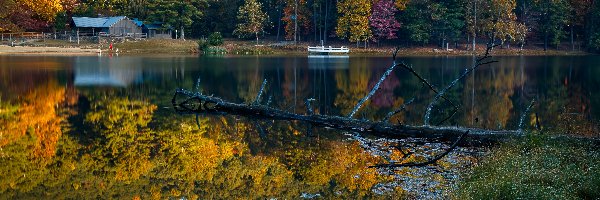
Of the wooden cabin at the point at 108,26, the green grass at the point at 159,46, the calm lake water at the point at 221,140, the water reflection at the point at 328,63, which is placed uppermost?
the wooden cabin at the point at 108,26

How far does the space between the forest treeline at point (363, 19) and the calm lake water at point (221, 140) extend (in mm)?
46456

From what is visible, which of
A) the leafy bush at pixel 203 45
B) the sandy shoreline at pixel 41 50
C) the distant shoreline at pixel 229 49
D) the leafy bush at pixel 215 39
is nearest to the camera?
the sandy shoreline at pixel 41 50

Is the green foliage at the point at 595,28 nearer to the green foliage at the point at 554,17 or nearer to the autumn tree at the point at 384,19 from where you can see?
the green foliage at the point at 554,17

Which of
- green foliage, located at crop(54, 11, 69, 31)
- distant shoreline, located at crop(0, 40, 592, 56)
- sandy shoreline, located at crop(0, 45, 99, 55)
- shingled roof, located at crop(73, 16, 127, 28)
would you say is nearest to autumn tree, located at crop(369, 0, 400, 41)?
distant shoreline, located at crop(0, 40, 592, 56)

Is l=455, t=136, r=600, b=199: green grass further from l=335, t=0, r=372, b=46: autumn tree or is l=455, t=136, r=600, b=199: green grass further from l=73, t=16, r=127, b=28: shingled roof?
l=73, t=16, r=127, b=28: shingled roof

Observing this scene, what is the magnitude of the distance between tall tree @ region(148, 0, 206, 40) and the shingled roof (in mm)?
4649

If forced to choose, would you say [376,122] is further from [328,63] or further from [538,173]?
[328,63]

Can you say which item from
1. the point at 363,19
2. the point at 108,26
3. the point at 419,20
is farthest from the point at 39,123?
the point at 108,26

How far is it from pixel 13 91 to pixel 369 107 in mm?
16244

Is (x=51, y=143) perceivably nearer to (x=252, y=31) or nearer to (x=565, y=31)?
(x=252, y=31)

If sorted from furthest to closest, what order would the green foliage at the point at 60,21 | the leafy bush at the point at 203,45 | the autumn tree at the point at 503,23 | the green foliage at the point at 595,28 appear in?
the green foliage at the point at 60,21 → the green foliage at the point at 595,28 → the autumn tree at the point at 503,23 → the leafy bush at the point at 203,45

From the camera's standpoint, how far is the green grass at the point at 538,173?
29.0 ft

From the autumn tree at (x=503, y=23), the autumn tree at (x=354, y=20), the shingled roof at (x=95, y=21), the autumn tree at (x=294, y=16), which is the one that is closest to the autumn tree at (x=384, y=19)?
the autumn tree at (x=354, y=20)

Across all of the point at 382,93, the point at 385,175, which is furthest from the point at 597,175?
the point at 382,93
